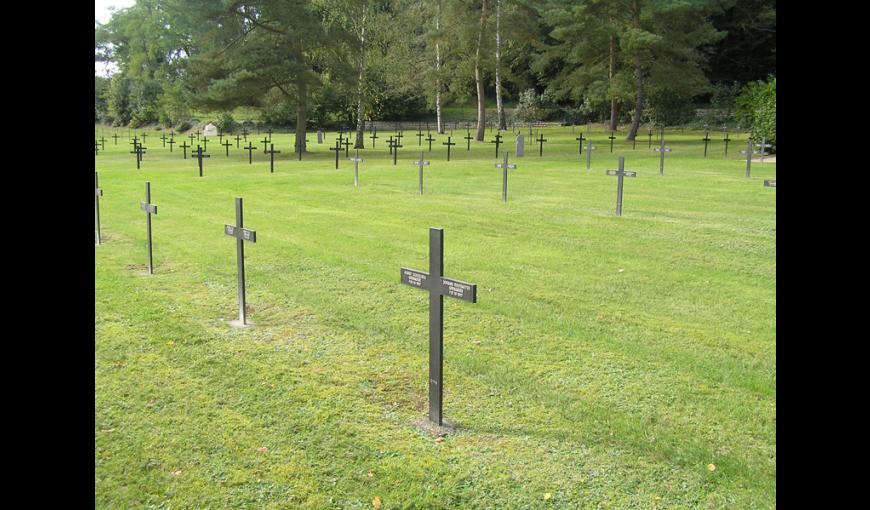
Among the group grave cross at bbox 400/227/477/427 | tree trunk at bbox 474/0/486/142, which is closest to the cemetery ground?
grave cross at bbox 400/227/477/427

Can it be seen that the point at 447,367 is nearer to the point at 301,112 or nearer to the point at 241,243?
the point at 241,243

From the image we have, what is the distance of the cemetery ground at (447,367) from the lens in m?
4.41

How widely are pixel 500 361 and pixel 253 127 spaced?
2574 inches

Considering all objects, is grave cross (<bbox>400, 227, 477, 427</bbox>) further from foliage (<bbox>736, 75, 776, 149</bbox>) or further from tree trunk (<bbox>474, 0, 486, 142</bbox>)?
tree trunk (<bbox>474, 0, 486, 142</bbox>)

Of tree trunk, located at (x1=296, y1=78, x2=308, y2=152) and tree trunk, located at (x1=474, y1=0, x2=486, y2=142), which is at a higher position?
tree trunk, located at (x1=474, y1=0, x2=486, y2=142)

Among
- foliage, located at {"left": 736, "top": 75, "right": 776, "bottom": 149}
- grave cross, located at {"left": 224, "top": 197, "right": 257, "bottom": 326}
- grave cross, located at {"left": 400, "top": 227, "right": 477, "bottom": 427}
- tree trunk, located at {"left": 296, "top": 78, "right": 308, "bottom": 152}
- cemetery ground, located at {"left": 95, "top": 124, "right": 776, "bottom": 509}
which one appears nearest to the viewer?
cemetery ground, located at {"left": 95, "top": 124, "right": 776, "bottom": 509}

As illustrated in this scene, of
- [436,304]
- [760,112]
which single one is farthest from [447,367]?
[760,112]

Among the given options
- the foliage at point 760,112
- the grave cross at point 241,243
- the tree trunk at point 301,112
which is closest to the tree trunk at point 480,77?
the tree trunk at point 301,112

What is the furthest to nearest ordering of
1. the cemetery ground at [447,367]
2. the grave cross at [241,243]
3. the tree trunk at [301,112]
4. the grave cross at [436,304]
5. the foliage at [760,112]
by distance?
the tree trunk at [301,112] → the foliage at [760,112] → the grave cross at [241,243] → the grave cross at [436,304] → the cemetery ground at [447,367]

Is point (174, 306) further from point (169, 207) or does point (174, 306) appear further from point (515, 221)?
point (169, 207)

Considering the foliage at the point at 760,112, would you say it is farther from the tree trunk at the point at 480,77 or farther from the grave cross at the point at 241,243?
the grave cross at the point at 241,243

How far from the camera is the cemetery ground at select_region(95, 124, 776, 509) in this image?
441 cm
